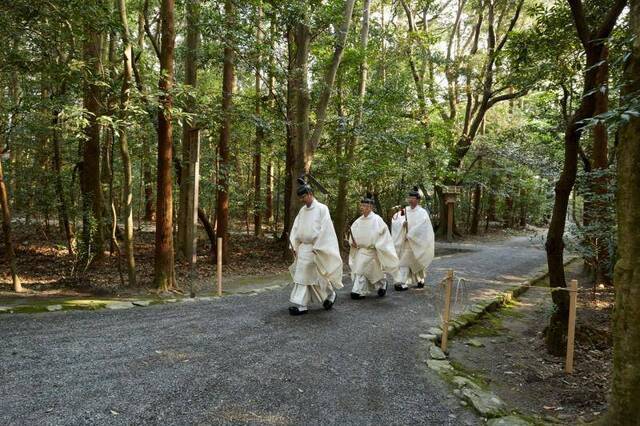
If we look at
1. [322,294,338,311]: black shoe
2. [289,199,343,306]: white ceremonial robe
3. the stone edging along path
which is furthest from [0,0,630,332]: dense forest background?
[322,294,338,311]: black shoe

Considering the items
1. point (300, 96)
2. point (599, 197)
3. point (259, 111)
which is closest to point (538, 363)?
point (599, 197)

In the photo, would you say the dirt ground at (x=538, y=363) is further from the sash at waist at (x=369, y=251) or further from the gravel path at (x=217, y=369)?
the sash at waist at (x=369, y=251)

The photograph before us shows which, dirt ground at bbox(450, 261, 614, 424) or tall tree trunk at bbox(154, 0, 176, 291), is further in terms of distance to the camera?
tall tree trunk at bbox(154, 0, 176, 291)

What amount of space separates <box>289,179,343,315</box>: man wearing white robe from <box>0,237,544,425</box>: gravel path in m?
0.32

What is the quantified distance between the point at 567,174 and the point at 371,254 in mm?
3336

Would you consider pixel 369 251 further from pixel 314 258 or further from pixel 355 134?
pixel 355 134

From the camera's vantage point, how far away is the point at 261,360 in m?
4.22

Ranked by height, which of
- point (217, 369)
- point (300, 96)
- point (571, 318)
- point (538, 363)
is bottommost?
point (538, 363)

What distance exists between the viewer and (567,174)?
539 cm

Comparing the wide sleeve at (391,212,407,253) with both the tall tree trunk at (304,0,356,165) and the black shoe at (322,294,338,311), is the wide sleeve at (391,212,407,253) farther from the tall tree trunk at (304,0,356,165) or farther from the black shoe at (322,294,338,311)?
the tall tree trunk at (304,0,356,165)

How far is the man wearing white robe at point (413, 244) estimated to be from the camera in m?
8.41

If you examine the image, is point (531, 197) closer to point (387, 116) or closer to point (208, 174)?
point (387, 116)

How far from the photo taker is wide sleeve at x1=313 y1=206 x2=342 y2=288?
20.1 feet

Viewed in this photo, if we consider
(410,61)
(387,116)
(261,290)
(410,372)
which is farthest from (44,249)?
(410,61)
